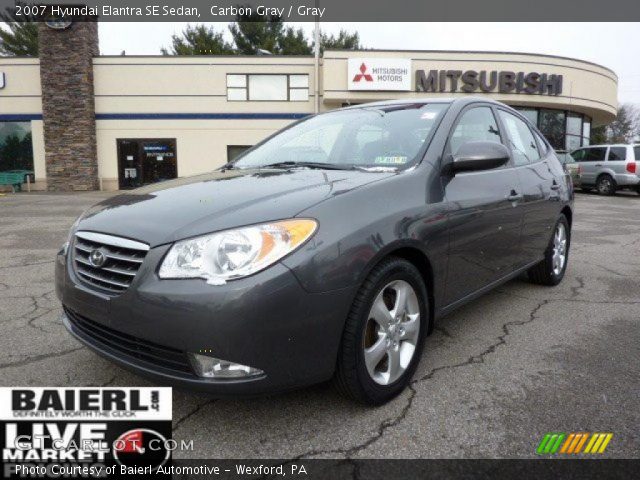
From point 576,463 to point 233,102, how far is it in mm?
21031

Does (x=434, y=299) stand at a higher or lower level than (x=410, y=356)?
higher

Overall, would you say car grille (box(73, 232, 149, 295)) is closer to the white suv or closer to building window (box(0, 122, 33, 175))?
the white suv

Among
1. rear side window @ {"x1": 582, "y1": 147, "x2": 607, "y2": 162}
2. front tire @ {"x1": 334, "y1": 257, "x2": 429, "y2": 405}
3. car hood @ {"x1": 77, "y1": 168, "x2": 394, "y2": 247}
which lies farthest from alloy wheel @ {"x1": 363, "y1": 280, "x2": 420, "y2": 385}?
rear side window @ {"x1": 582, "y1": 147, "x2": 607, "y2": 162}

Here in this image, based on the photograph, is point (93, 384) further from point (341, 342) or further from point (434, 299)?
point (434, 299)

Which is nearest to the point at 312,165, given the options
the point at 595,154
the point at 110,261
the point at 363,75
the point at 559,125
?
the point at 110,261

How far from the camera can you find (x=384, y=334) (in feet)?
7.61

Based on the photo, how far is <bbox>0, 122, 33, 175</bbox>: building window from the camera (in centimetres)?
2144

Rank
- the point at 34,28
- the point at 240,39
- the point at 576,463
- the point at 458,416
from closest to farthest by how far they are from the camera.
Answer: the point at 576,463
the point at 458,416
the point at 34,28
the point at 240,39

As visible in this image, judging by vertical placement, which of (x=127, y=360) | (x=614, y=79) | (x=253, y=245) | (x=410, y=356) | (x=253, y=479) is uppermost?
(x=614, y=79)

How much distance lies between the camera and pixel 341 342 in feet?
6.88

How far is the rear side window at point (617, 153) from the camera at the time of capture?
16375 millimetres

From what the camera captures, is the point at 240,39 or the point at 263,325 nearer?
the point at 263,325

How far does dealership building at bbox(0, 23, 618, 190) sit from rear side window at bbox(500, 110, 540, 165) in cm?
1732

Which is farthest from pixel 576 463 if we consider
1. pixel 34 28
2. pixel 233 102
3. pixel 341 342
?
pixel 34 28
